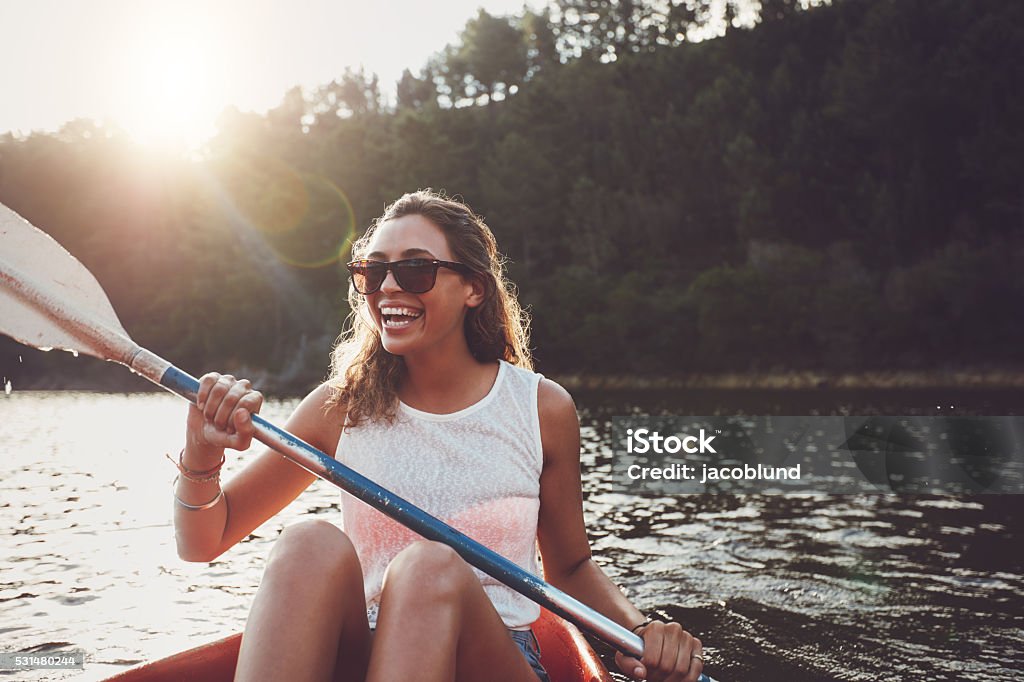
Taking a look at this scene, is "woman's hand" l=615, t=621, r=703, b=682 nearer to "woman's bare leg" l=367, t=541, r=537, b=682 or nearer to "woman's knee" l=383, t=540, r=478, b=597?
"woman's bare leg" l=367, t=541, r=537, b=682

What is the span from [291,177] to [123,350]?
178 ft

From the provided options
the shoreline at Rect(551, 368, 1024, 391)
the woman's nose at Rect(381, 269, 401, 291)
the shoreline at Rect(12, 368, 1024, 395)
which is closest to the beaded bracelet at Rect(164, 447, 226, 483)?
the woman's nose at Rect(381, 269, 401, 291)

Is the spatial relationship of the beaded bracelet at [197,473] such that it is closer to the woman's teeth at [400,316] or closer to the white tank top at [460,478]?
the white tank top at [460,478]

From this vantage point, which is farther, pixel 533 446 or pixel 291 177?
pixel 291 177

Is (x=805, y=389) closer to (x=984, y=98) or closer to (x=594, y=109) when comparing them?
(x=984, y=98)

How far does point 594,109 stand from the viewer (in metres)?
57.1

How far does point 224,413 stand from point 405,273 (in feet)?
1.97

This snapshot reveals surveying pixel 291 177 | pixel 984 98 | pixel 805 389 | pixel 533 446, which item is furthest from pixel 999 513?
pixel 291 177

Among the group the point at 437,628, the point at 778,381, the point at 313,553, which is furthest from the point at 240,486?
the point at 778,381

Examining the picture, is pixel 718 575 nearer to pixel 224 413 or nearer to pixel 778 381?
pixel 224 413

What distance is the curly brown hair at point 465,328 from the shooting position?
2.42m

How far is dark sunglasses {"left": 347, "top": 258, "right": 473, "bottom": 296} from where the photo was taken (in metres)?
2.41

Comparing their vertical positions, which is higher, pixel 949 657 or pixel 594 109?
pixel 594 109

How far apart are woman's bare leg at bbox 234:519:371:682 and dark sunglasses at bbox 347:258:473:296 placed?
0.67 metres
